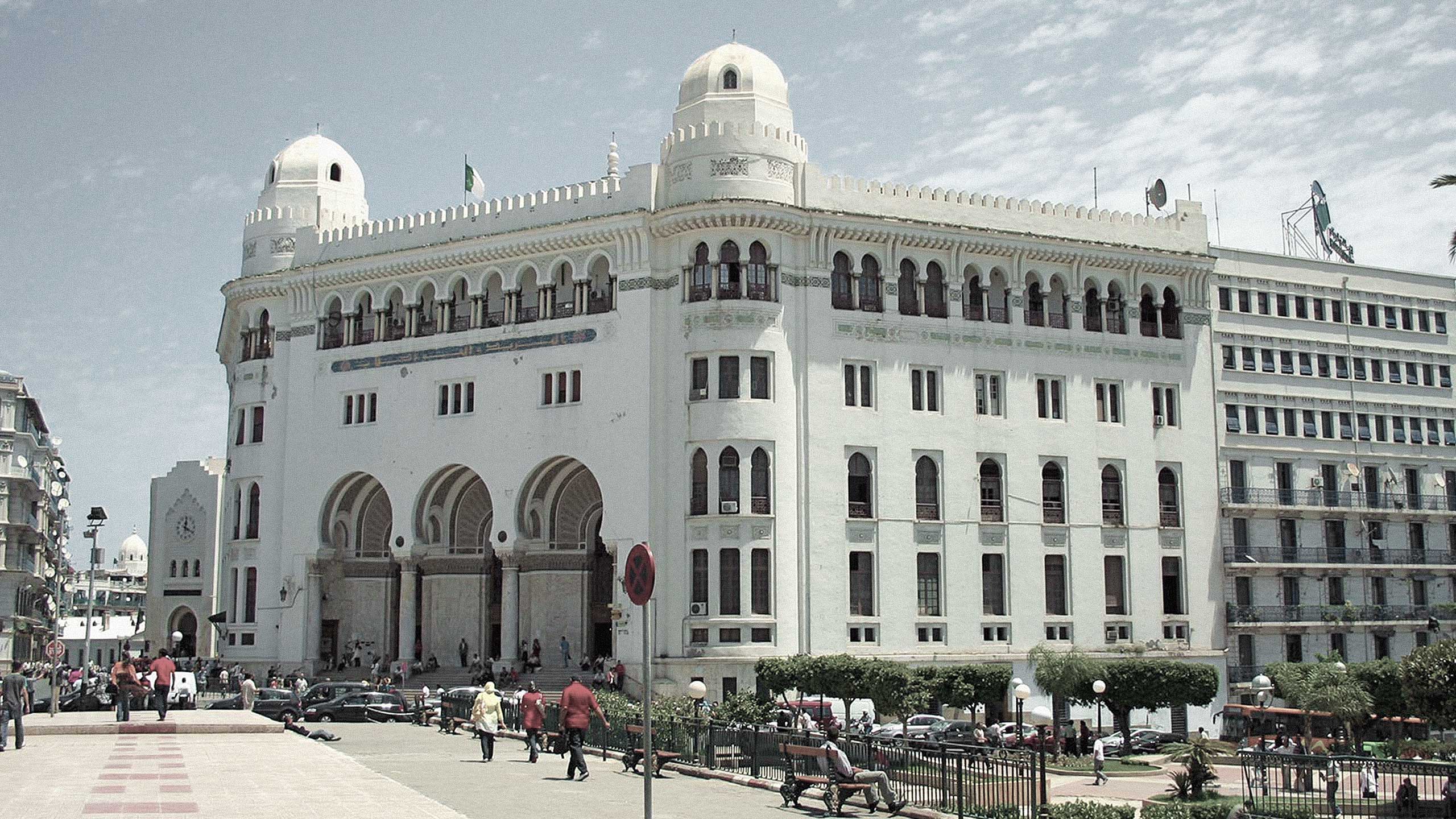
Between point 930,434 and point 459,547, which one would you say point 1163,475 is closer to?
point 930,434

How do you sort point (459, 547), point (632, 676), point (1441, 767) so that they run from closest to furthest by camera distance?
point (1441, 767) < point (632, 676) < point (459, 547)

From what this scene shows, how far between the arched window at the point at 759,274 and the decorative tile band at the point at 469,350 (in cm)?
571

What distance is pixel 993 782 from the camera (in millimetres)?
21641

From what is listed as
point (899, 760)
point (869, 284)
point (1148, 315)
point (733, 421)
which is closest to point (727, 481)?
point (733, 421)

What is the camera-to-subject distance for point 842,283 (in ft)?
168

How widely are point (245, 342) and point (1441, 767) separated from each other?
4925cm

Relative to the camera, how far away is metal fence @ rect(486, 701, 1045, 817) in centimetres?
2155

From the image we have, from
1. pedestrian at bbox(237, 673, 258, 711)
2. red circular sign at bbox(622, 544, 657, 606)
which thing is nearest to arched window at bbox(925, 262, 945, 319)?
pedestrian at bbox(237, 673, 258, 711)

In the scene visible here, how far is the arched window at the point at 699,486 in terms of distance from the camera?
48.7 m

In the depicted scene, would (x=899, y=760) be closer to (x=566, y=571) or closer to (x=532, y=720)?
(x=532, y=720)

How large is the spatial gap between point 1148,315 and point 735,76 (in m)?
18.0

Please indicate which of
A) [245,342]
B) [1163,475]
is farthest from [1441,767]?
[245,342]

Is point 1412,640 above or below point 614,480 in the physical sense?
below

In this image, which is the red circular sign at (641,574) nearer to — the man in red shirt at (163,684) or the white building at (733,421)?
the man in red shirt at (163,684)
